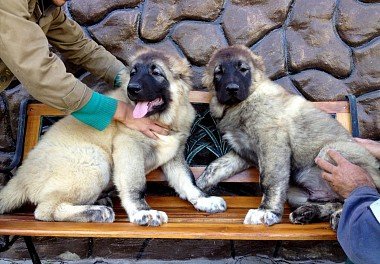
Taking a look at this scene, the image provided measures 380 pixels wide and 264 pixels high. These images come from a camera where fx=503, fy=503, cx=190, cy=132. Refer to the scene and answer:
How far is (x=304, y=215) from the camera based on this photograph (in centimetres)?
257

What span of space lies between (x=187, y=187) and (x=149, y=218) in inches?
23.4

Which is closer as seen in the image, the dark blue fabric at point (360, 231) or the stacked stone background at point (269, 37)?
the dark blue fabric at point (360, 231)

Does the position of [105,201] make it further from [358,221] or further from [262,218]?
[358,221]

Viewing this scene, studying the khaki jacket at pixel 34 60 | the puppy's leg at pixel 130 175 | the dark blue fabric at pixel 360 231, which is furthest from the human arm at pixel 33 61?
the dark blue fabric at pixel 360 231

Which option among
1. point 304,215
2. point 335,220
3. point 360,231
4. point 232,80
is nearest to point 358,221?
point 360,231

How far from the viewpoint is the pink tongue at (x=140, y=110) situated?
2.89m

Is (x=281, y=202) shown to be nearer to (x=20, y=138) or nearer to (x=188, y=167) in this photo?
(x=188, y=167)

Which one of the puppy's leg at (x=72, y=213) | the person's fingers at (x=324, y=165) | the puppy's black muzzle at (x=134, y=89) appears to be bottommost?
the puppy's leg at (x=72, y=213)

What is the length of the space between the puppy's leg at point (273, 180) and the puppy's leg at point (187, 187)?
0.91 feet

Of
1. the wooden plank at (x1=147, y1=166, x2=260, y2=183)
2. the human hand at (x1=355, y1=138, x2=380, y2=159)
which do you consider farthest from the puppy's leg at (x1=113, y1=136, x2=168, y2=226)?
the human hand at (x1=355, y1=138, x2=380, y2=159)

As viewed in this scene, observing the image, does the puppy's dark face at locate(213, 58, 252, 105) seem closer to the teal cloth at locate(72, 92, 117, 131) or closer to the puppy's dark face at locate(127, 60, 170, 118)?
the puppy's dark face at locate(127, 60, 170, 118)

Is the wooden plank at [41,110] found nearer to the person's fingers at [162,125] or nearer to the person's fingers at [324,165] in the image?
the person's fingers at [162,125]

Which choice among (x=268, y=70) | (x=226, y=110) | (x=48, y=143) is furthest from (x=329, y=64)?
(x=48, y=143)

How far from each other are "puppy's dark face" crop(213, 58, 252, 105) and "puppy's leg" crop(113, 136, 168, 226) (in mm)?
645
